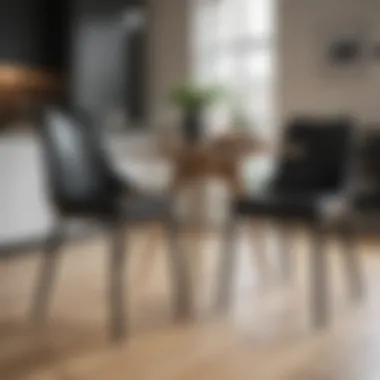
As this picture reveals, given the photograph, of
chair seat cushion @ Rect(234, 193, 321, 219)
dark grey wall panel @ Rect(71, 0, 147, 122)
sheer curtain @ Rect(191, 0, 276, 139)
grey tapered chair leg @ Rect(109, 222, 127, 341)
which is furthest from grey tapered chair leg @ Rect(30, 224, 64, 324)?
sheer curtain @ Rect(191, 0, 276, 139)

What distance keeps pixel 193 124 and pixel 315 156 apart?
1.91ft

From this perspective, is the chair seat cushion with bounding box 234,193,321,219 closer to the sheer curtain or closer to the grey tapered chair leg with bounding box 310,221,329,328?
the grey tapered chair leg with bounding box 310,221,329,328

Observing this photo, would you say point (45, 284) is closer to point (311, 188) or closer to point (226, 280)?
point (226, 280)

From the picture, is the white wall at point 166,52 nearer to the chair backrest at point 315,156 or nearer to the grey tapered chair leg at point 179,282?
the grey tapered chair leg at point 179,282

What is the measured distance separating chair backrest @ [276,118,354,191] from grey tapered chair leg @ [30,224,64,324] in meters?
1.06

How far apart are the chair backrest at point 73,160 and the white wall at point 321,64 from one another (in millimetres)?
2630

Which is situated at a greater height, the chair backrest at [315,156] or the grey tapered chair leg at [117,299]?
the chair backrest at [315,156]

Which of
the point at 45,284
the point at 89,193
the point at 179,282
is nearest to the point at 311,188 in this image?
the point at 179,282

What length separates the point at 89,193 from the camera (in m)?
3.07

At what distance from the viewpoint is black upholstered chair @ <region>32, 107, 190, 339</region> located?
277cm

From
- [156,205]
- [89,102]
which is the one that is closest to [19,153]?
[89,102]

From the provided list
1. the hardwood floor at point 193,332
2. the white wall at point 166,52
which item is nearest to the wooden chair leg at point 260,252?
the hardwood floor at point 193,332

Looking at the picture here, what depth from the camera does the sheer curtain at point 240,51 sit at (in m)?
5.76

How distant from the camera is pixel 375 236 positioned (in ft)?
16.4
